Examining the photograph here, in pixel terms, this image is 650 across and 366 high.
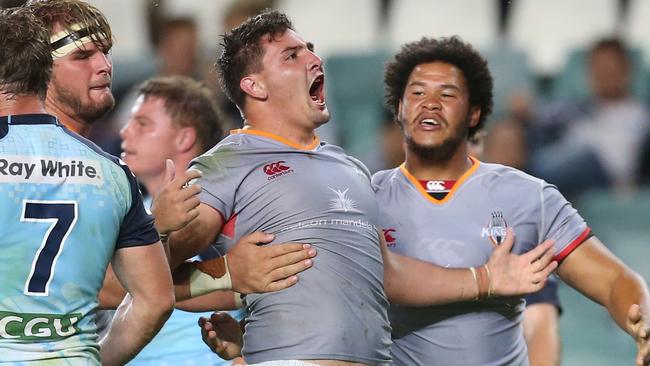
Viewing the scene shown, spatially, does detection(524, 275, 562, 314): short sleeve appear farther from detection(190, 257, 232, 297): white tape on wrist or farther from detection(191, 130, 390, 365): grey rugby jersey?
detection(190, 257, 232, 297): white tape on wrist

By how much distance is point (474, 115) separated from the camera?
218 inches

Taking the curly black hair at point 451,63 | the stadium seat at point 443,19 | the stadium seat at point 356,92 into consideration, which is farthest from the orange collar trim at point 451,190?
the stadium seat at point 443,19

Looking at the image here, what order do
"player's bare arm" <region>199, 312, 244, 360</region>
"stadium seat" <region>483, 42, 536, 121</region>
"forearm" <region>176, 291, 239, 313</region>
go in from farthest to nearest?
"stadium seat" <region>483, 42, 536, 121</region> → "player's bare arm" <region>199, 312, 244, 360</region> → "forearm" <region>176, 291, 239, 313</region>

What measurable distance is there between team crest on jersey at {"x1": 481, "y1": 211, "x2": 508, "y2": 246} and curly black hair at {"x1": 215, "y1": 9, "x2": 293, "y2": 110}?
117 cm

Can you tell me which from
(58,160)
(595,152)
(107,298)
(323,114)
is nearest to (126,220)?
(58,160)

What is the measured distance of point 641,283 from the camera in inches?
190

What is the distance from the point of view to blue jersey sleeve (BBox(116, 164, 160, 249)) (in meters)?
3.76

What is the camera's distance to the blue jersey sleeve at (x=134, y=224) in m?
3.76

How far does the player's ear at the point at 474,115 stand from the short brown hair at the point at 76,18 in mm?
1923

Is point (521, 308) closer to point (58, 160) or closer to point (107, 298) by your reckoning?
point (107, 298)

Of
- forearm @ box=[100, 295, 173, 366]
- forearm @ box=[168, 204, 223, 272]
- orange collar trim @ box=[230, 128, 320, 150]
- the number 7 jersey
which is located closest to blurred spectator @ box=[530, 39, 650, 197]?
orange collar trim @ box=[230, 128, 320, 150]

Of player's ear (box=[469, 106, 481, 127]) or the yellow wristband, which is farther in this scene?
player's ear (box=[469, 106, 481, 127])

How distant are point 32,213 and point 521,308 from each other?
91.7 inches

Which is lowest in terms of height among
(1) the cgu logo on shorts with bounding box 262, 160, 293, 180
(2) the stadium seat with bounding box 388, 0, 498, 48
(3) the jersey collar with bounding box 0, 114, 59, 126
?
(2) the stadium seat with bounding box 388, 0, 498, 48
